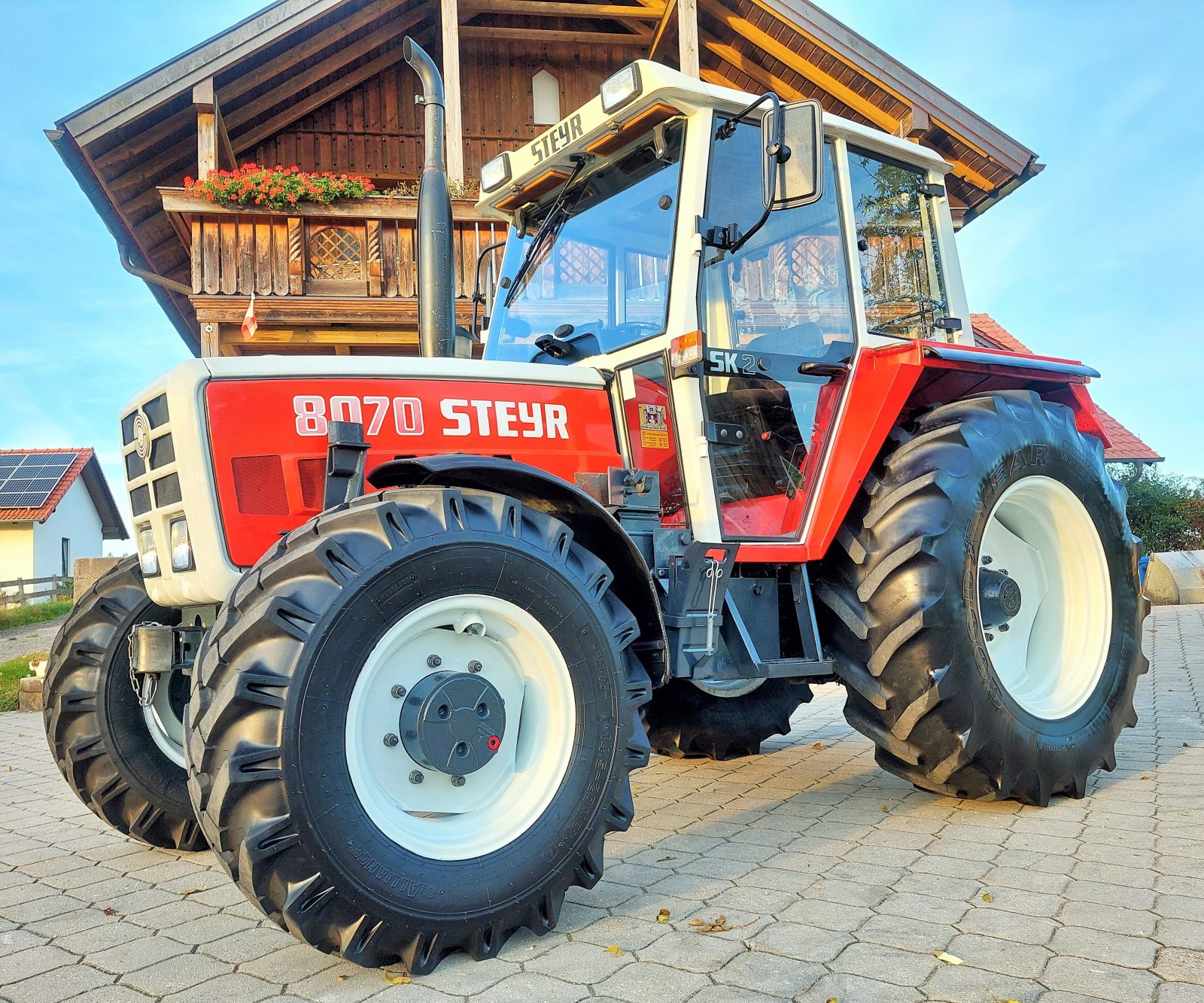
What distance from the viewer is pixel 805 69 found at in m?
11.6

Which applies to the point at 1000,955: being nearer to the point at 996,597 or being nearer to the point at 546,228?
the point at 996,597

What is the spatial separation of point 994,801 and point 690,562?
170 centimetres

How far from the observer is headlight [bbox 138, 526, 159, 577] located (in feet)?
10.4

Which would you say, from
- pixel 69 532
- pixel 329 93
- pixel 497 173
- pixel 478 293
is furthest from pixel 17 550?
pixel 497 173

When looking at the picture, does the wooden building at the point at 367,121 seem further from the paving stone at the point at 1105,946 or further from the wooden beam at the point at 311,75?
the paving stone at the point at 1105,946

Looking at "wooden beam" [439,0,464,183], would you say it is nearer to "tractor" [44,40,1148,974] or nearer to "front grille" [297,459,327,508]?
"tractor" [44,40,1148,974]

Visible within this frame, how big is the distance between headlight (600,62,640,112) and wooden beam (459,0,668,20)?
926 centimetres

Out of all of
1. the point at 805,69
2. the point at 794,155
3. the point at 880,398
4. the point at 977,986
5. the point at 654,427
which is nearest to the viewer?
the point at 977,986

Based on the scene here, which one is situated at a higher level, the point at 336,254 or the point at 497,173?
the point at 336,254

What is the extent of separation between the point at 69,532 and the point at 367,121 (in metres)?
28.0

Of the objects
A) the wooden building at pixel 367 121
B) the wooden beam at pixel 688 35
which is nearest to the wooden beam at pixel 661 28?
the wooden building at pixel 367 121

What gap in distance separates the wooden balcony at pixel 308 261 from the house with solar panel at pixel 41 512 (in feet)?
69.7

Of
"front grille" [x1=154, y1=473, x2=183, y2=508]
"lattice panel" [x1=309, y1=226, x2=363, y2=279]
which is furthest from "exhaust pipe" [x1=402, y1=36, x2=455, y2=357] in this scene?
"lattice panel" [x1=309, y1=226, x2=363, y2=279]

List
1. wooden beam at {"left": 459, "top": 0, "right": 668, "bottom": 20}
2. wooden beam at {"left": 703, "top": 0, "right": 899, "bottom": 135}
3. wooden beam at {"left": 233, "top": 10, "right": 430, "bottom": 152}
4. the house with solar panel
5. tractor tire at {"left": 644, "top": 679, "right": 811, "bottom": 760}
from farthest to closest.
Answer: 1. the house with solar panel
2. wooden beam at {"left": 233, "top": 10, "right": 430, "bottom": 152}
3. wooden beam at {"left": 459, "top": 0, "right": 668, "bottom": 20}
4. wooden beam at {"left": 703, "top": 0, "right": 899, "bottom": 135}
5. tractor tire at {"left": 644, "top": 679, "right": 811, "bottom": 760}
